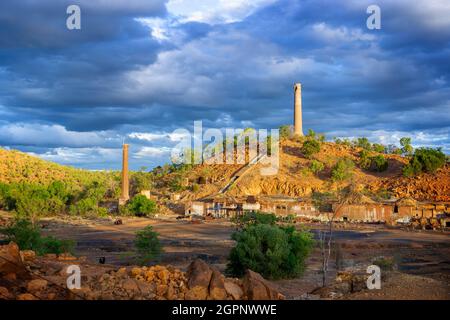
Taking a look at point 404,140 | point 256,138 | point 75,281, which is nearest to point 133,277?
point 75,281

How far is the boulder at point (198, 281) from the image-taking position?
1179 centimetres

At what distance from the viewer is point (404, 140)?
366 feet

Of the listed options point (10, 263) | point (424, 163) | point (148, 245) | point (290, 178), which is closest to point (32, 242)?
point (148, 245)

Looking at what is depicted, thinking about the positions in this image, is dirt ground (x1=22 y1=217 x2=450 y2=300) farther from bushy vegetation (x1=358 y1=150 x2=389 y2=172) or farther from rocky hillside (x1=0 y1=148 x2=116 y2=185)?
rocky hillside (x1=0 y1=148 x2=116 y2=185)

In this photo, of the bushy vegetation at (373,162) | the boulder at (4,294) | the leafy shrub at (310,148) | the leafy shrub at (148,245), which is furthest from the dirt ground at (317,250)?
the leafy shrub at (310,148)

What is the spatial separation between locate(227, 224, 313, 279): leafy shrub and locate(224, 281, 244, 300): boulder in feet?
26.9

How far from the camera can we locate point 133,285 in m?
12.0

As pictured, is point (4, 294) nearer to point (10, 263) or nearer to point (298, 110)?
point (10, 263)

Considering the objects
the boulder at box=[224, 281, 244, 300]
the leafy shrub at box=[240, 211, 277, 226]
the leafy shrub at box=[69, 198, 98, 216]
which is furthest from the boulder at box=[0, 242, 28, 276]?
the leafy shrub at box=[69, 198, 98, 216]

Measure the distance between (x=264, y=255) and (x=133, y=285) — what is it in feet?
33.0

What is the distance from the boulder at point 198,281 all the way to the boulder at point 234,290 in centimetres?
52

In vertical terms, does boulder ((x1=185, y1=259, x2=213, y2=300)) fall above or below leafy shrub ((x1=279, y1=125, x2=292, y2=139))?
below

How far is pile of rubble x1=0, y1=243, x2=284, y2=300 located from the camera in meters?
11.2
